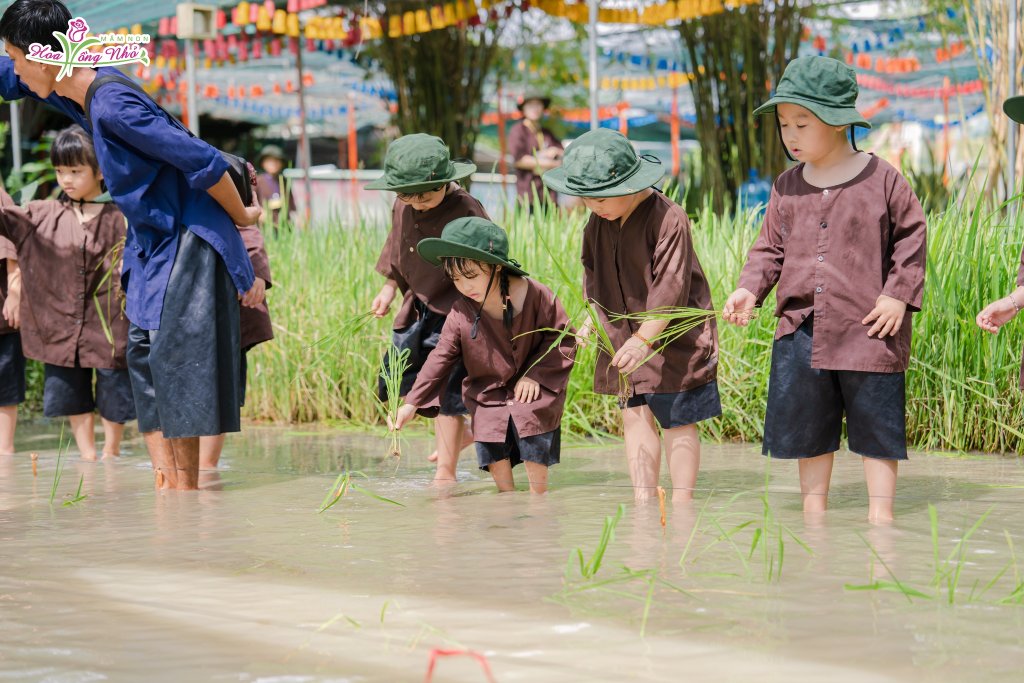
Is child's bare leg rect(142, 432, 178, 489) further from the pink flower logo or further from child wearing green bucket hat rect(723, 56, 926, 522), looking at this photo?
child wearing green bucket hat rect(723, 56, 926, 522)

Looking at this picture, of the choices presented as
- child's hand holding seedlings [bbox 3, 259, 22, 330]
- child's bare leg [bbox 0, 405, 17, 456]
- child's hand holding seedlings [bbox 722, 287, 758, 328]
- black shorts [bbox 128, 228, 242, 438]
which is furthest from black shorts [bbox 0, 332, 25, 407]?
→ child's hand holding seedlings [bbox 722, 287, 758, 328]

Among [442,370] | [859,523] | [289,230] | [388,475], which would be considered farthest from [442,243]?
[289,230]

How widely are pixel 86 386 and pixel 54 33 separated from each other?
200 centimetres

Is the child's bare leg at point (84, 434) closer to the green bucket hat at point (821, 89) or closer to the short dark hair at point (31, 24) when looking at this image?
the short dark hair at point (31, 24)

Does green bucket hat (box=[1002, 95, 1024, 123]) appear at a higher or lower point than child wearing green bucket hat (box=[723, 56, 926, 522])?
higher

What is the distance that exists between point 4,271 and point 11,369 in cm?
47

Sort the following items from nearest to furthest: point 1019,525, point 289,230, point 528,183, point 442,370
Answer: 1. point 1019,525
2. point 442,370
3. point 289,230
4. point 528,183

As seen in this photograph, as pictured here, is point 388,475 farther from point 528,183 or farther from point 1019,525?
point 528,183

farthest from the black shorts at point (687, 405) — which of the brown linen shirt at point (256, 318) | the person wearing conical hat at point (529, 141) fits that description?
the person wearing conical hat at point (529, 141)

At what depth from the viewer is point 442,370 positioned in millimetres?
4488

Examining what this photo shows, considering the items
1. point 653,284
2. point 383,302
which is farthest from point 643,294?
point 383,302

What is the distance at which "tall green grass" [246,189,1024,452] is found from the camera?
5230 millimetres

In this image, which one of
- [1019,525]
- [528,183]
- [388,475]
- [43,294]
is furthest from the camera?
[528,183]

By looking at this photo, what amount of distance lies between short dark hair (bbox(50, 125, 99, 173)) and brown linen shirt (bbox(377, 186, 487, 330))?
1.41 meters
